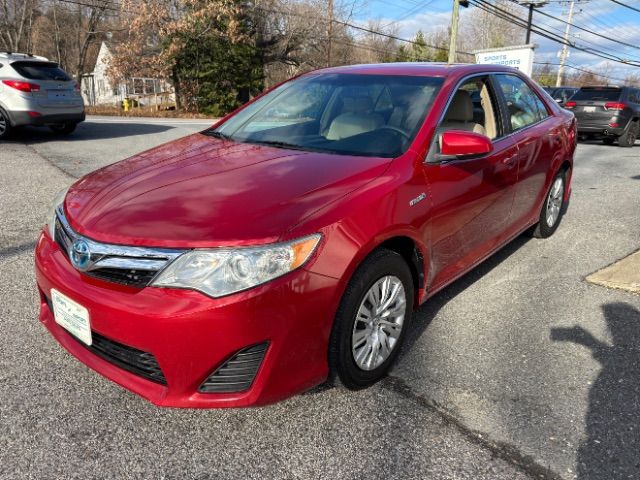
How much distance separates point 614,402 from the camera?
98.4 inches

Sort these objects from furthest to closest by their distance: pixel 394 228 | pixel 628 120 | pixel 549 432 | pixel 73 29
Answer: pixel 73 29
pixel 628 120
pixel 394 228
pixel 549 432

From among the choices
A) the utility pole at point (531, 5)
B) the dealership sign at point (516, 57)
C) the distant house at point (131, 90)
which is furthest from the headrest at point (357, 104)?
the utility pole at point (531, 5)

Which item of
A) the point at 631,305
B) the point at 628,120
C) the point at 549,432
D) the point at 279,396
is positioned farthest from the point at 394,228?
the point at 628,120

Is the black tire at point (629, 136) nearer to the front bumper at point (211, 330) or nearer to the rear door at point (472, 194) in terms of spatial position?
the rear door at point (472, 194)

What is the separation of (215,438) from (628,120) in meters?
13.9

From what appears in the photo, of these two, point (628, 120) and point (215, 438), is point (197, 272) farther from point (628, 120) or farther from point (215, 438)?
point (628, 120)

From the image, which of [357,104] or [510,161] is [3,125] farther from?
[510,161]

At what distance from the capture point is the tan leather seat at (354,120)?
3.04m

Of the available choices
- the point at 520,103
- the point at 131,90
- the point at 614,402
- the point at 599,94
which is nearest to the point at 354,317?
the point at 614,402

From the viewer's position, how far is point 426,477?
6.62 feet

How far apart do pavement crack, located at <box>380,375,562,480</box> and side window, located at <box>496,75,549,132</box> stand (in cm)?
223

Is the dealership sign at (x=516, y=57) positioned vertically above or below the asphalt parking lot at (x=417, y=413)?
above

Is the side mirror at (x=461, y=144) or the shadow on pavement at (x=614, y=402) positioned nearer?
the shadow on pavement at (x=614, y=402)

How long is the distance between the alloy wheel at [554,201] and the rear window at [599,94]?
9.62 meters
